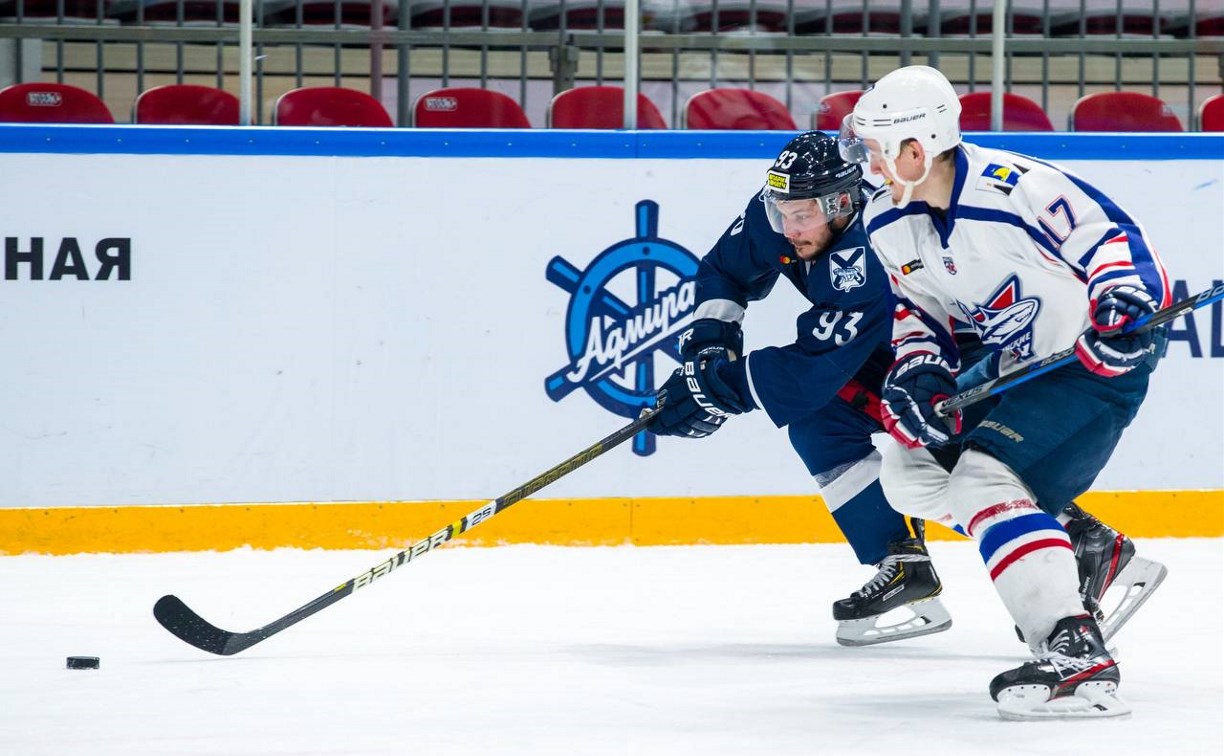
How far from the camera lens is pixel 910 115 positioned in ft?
8.68

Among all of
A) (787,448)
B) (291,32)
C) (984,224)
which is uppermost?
(291,32)

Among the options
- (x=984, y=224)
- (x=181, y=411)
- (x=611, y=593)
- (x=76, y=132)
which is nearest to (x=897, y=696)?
(x=984, y=224)

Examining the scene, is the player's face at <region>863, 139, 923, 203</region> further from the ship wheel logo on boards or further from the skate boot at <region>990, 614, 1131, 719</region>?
the ship wheel logo on boards

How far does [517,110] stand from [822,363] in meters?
1.69

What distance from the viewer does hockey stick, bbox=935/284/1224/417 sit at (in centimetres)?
256

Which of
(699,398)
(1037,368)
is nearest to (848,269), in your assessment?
(699,398)

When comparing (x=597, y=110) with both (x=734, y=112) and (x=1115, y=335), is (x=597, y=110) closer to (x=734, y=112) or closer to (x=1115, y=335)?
(x=734, y=112)

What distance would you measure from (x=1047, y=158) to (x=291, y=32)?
7.87 feet

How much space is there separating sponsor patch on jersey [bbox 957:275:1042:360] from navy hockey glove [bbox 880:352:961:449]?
0.11 meters

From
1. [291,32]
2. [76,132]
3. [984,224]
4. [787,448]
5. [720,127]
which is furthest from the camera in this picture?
[291,32]

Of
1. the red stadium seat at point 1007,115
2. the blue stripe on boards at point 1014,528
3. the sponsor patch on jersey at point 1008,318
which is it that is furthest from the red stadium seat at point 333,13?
the blue stripe on boards at point 1014,528

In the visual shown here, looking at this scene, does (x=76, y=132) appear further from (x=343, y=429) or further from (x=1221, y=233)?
(x=1221, y=233)

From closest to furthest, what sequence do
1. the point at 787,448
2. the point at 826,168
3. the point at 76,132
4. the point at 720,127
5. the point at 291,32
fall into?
the point at 826,168 → the point at 76,132 → the point at 787,448 → the point at 720,127 → the point at 291,32

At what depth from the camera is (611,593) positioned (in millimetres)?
3670
